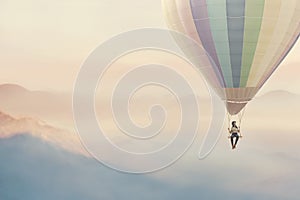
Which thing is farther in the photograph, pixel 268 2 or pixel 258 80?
pixel 258 80

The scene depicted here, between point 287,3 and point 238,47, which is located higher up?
point 287,3

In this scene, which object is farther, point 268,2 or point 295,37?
point 295,37

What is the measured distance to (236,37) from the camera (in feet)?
67.3

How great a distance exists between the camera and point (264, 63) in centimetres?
2097

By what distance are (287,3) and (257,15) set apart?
0.96 metres

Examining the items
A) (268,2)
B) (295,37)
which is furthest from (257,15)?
(295,37)

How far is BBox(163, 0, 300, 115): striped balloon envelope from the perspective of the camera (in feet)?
66.1

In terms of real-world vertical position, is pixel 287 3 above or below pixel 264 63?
above

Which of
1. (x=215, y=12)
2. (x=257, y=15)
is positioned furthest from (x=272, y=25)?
(x=215, y=12)

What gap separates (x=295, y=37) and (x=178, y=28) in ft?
12.4

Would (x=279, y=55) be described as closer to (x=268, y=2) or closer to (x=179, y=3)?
(x=268, y=2)

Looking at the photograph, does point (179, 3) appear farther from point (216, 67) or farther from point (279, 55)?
point (279, 55)

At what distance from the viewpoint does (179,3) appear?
20.6 metres

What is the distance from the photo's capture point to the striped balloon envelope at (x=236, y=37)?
793 inches
